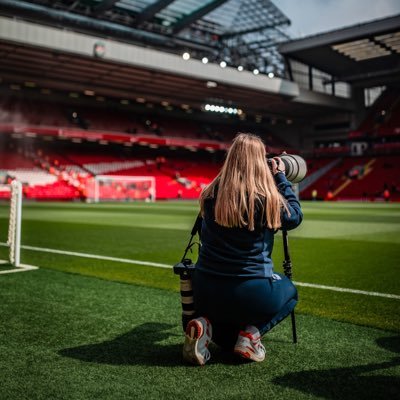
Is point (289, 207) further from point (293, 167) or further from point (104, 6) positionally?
point (104, 6)

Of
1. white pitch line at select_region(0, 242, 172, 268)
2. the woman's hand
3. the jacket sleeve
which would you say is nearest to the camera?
the jacket sleeve

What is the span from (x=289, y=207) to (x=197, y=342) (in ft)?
3.67

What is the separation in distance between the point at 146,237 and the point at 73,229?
3276mm

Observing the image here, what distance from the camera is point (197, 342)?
3340 millimetres

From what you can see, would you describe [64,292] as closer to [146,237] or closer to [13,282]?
[13,282]

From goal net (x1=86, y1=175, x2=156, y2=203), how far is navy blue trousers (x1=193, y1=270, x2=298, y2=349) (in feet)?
127

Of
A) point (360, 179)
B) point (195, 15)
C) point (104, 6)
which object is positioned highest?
point (195, 15)

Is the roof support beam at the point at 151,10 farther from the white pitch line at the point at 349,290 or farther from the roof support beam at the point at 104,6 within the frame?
the white pitch line at the point at 349,290

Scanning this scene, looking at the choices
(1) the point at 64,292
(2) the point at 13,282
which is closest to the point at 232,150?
(1) the point at 64,292

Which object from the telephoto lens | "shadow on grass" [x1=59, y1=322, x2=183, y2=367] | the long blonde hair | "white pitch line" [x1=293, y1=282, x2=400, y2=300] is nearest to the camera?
the long blonde hair

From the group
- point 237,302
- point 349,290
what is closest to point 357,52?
point 349,290

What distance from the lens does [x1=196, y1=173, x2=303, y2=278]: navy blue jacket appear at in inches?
131

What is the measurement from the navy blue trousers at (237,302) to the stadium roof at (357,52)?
4333 centimetres

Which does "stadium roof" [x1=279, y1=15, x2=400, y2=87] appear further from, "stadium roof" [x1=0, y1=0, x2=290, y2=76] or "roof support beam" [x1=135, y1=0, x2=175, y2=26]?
"roof support beam" [x1=135, y1=0, x2=175, y2=26]
